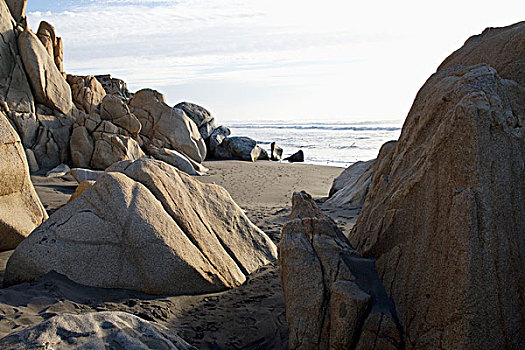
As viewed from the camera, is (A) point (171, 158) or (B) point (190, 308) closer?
(B) point (190, 308)

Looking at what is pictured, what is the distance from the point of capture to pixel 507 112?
11.6ft

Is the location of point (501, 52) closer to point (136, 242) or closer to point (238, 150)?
point (136, 242)

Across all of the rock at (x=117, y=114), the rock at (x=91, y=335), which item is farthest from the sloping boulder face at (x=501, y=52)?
the rock at (x=117, y=114)

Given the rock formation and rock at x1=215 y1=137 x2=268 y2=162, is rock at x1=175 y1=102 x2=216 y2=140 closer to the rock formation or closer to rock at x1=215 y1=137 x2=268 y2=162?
rock at x1=215 y1=137 x2=268 y2=162

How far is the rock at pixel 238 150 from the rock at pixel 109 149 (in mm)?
8421

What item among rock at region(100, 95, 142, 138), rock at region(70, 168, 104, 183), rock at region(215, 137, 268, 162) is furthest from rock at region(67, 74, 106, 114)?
rock at region(215, 137, 268, 162)

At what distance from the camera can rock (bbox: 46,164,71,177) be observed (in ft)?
42.0

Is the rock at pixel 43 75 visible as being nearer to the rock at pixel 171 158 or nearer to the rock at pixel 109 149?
the rock at pixel 109 149

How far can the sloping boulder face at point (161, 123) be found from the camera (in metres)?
18.2

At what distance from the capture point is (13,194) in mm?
6199

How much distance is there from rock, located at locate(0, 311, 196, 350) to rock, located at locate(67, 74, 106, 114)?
13.7m

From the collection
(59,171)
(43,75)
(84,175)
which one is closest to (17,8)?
(43,75)

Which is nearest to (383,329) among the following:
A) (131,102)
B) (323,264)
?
(323,264)

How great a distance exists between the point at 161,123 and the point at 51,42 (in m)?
5.04
